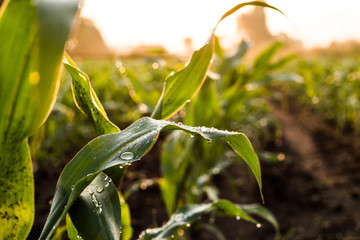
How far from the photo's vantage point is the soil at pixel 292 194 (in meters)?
2.05

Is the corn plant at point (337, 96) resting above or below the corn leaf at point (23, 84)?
below

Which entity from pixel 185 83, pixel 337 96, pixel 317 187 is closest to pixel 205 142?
pixel 185 83

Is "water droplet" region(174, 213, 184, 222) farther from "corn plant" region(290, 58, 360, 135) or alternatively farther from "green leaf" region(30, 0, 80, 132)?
"corn plant" region(290, 58, 360, 135)

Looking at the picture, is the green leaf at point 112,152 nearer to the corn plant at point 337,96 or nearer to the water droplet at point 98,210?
Answer: the water droplet at point 98,210

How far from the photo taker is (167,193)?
5.22 feet

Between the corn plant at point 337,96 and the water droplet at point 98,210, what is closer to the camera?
the water droplet at point 98,210

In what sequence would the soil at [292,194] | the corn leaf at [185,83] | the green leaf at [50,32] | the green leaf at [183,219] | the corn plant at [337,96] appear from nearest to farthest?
1. the green leaf at [50,32]
2. the corn leaf at [185,83]
3. the green leaf at [183,219]
4. the soil at [292,194]
5. the corn plant at [337,96]

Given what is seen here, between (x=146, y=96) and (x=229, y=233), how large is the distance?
1.02 metres

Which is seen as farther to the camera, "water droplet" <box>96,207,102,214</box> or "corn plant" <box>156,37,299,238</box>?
"corn plant" <box>156,37,299,238</box>

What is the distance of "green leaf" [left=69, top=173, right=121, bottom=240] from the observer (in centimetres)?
55

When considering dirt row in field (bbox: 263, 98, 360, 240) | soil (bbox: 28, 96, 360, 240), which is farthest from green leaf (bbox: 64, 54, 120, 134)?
dirt row in field (bbox: 263, 98, 360, 240)

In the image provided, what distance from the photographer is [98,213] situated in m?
0.56

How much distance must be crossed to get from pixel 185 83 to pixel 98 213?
302 mm

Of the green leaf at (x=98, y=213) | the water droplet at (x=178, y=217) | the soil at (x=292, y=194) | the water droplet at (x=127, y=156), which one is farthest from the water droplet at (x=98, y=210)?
the soil at (x=292, y=194)
